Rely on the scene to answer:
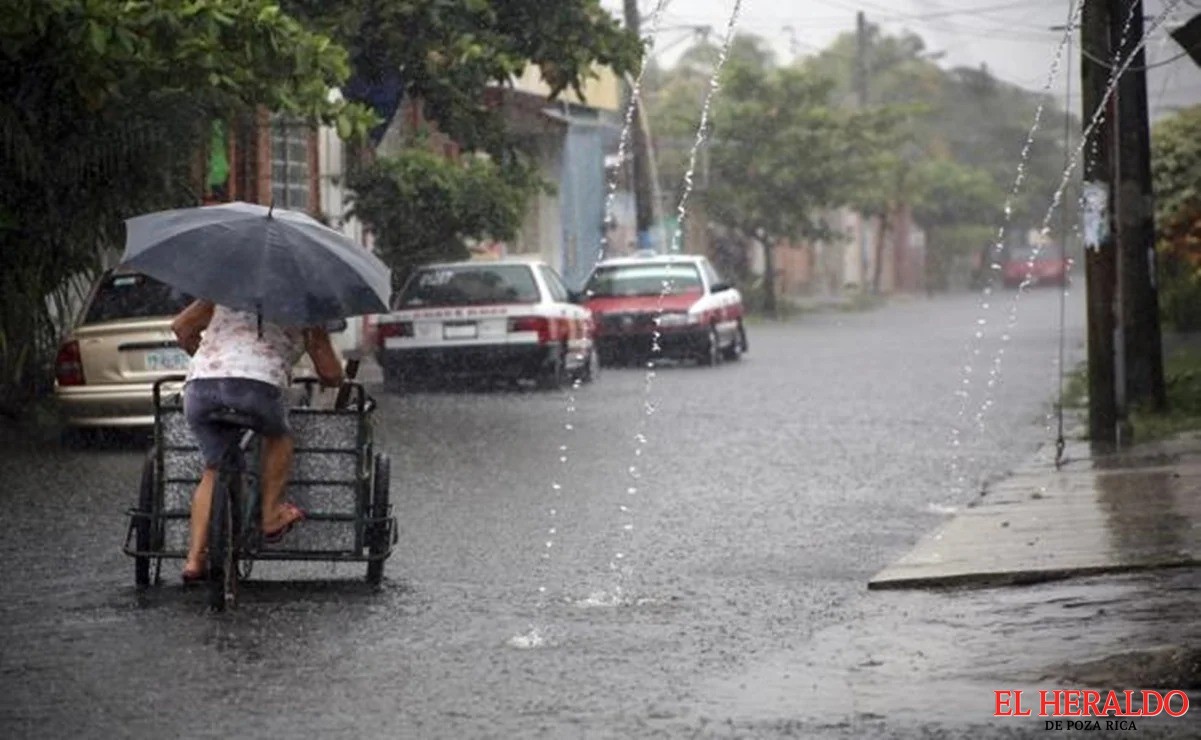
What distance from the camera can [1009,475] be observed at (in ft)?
58.4

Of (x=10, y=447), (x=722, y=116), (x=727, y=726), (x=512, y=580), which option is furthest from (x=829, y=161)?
(x=727, y=726)

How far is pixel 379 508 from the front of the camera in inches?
455

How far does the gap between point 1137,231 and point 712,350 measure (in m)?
16.1

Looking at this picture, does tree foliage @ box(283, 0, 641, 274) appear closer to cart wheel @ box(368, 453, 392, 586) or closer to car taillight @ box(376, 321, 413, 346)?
car taillight @ box(376, 321, 413, 346)

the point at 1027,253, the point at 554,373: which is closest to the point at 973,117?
the point at 1027,253

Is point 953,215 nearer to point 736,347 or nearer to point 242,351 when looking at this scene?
point 736,347

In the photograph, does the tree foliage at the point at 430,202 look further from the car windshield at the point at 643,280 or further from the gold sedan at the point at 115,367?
the gold sedan at the point at 115,367

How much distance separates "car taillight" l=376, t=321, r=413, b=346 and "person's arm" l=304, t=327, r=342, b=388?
58.7 feet

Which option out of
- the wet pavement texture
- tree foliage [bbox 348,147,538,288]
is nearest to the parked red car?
tree foliage [bbox 348,147,538,288]

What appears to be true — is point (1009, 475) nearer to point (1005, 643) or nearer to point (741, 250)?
point (1005, 643)

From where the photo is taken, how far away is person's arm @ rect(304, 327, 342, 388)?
11422 millimetres

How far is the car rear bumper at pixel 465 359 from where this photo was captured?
29.3m

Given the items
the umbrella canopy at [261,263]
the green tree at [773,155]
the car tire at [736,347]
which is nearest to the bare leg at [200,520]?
the umbrella canopy at [261,263]

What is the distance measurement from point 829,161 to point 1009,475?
46.1 m
